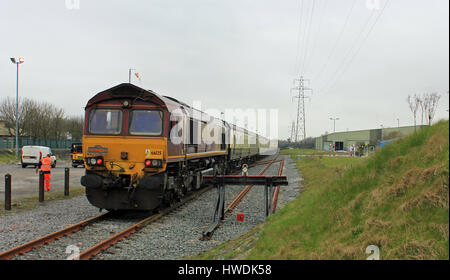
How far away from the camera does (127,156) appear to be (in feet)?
30.8

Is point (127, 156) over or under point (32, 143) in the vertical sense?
under

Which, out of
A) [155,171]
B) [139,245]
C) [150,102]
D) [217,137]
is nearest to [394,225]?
[139,245]

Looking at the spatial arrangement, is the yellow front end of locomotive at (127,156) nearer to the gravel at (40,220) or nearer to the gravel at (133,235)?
the gravel at (133,235)

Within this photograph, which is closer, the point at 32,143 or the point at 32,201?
the point at 32,201

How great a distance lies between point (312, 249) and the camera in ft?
16.7

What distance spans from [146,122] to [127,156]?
1.02 metres

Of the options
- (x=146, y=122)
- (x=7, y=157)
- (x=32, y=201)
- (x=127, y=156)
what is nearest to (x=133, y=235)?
(x=127, y=156)

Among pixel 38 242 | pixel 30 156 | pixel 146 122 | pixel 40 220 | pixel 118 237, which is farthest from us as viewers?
pixel 30 156

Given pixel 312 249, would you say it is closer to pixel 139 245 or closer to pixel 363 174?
pixel 363 174

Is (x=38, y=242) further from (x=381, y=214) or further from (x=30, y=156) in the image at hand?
(x=30, y=156)

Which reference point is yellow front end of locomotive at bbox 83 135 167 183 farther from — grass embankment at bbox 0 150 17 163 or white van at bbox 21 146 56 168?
grass embankment at bbox 0 150 17 163

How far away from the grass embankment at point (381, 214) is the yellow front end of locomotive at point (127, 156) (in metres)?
3.29

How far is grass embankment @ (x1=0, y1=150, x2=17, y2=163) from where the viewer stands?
125 ft
